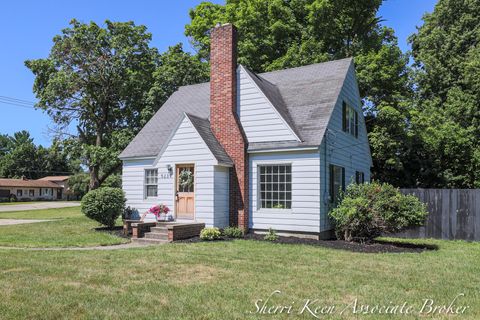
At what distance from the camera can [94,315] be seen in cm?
504

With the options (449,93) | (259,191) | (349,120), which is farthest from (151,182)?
(449,93)

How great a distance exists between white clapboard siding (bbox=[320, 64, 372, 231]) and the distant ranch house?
61463mm

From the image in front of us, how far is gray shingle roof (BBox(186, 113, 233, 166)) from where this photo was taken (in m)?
13.2

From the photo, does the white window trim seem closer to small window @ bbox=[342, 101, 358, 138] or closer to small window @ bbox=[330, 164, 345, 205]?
small window @ bbox=[330, 164, 345, 205]

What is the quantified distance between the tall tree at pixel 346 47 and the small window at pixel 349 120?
5273 millimetres

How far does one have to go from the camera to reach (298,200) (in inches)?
497

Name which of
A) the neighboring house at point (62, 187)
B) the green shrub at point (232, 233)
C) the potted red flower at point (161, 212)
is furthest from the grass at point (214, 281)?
the neighboring house at point (62, 187)

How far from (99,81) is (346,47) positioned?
57.2 ft

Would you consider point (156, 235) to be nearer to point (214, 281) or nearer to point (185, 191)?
point (185, 191)

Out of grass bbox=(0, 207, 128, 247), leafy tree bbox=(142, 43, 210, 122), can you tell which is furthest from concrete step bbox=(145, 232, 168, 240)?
leafy tree bbox=(142, 43, 210, 122)

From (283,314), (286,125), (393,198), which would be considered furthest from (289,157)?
(283,314)

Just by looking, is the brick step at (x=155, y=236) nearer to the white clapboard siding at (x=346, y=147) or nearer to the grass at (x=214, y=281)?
the grass at (x=214, y=281)

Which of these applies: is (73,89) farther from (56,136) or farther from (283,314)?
(283,314)

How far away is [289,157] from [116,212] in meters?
7.02
